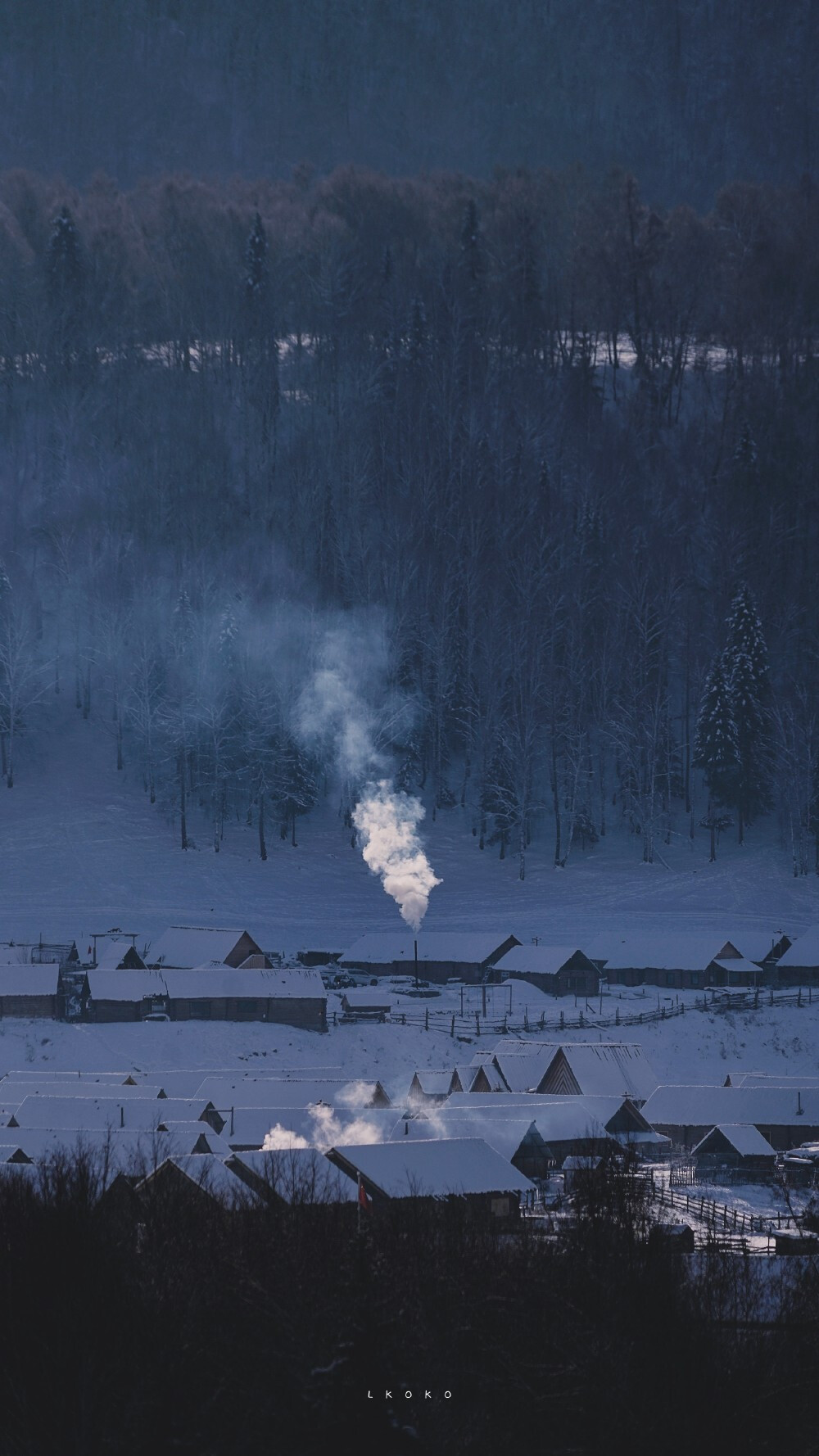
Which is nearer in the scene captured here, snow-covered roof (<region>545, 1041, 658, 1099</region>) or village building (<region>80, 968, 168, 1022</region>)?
snow-covered roof (<region>545, 1041, 658, 1099</region>)

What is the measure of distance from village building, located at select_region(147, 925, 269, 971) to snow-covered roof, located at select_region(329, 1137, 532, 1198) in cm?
2803

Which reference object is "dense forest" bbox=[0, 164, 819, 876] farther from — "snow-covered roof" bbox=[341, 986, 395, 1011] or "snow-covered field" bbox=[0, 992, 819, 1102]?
"snow-covered field" bbox=[0, 992, 819, 1102]

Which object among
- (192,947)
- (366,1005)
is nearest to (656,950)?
(366,1005)

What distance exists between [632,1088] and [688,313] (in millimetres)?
81898

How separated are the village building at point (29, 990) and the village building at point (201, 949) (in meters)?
6.88

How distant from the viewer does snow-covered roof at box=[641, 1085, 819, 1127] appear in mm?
55688

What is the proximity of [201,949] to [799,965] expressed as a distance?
2402 cm

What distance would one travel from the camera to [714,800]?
91.8 m

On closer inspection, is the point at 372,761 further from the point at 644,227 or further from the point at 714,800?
the point at 644,227

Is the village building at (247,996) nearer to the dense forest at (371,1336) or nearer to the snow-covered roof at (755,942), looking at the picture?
the snow-covered roof at (755,942)

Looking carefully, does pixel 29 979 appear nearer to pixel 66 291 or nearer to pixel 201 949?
pixel 201 949

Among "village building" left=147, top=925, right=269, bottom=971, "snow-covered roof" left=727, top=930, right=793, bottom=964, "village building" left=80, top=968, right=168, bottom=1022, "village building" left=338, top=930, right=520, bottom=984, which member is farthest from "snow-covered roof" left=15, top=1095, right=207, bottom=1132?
"snow-covered roof" left=727, top=930, right=793, bottom=964

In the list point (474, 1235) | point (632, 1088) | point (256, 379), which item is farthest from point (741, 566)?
point (474, 1235)

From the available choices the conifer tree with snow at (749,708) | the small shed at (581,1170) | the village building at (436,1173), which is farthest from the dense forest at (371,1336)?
the conifer tree with snow at (749,708)
